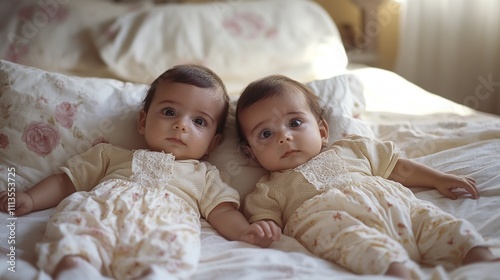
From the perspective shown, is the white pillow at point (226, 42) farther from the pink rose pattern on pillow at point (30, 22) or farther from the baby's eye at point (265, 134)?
the baby's eye at point (265, 134)

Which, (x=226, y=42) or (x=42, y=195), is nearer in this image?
(x=42, y=195)

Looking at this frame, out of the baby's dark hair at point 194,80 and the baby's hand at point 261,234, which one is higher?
the baby's dark hair at point 194,80

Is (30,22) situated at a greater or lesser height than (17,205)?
greater

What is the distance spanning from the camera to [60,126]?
1.29 m

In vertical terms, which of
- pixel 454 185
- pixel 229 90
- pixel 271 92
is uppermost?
pixel 271 92

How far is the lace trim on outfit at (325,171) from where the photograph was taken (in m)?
1.14

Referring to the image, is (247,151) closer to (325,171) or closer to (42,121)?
(325,171)

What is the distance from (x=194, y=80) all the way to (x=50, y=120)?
40 centimetres

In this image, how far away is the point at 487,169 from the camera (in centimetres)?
123

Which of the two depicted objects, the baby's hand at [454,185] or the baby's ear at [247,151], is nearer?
the baby's hand at [454,185]

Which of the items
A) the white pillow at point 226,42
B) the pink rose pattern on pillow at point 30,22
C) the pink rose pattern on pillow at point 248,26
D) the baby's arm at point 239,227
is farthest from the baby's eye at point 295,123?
the pink rose pattern on pillow at point 30,22

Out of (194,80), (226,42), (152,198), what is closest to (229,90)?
(226,42)

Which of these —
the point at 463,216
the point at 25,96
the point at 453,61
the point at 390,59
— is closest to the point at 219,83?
the point at 25,96

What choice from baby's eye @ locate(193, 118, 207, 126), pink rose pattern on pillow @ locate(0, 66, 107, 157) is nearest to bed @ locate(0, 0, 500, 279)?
pink rose pattern on pillow @ locate(0, 66, 107, 157)
